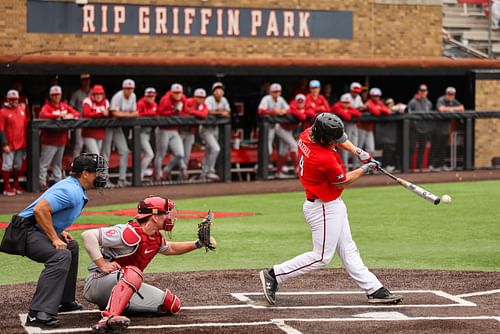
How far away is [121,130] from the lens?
1977cm

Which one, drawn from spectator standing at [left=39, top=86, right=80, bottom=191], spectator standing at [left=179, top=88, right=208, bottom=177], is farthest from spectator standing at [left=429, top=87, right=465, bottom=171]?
spectator standing at [left=39, top=86, right=80, bottom=191]

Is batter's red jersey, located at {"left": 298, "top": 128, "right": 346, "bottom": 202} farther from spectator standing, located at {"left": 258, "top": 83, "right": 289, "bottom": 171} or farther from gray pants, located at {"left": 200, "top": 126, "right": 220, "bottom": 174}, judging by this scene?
spectator standing, located at {"left": 258, "top": 83, "right": 289, "bottom": 171}

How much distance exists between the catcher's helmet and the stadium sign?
1376cm

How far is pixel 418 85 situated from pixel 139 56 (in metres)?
7.47

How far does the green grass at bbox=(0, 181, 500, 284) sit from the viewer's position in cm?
1109

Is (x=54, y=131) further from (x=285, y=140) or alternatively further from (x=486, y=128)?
(x=486, y=128)

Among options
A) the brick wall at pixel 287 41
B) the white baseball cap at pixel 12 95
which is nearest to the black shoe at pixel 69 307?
the white baseball cap at pixel 12 95

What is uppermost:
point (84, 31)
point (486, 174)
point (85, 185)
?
point (84, 31)

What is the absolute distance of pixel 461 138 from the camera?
76.7 feet

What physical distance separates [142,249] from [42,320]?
0.88 m

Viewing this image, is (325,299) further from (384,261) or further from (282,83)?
(282,83)

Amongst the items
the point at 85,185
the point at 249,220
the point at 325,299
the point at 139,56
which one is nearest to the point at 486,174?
the point at 139,56

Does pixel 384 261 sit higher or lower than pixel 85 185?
lower

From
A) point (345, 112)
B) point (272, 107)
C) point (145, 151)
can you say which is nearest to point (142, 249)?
point (145, 151)
